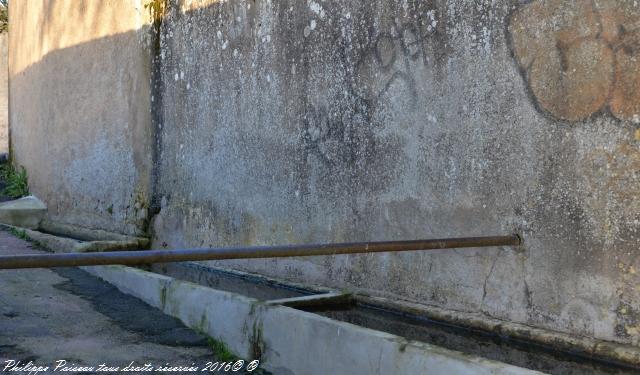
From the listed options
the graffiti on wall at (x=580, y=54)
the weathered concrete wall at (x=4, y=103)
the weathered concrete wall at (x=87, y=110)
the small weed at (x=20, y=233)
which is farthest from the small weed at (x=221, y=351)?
the weathered concrete wall at (x=4, y=103)

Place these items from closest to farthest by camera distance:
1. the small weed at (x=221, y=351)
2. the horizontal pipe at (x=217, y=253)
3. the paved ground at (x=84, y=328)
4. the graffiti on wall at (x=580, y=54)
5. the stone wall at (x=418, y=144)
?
the horizontal pipe at (x=217, y=253), the graffiti on wall at (x=580, y=54), the stone wall at (x=418, y=144), the paved ground at (x=84, y=328), the small weed at (x=221, y=351)

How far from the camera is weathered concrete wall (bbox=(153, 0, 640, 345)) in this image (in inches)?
119

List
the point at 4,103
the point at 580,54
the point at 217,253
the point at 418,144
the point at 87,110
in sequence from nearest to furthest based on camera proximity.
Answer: the point at 217,253, the point at 580,54, the point at 418,144, the point at 87,110, the point at 4,103

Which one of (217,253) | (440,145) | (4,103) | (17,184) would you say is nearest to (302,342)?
(217,253)

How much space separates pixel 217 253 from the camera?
8.90 feet

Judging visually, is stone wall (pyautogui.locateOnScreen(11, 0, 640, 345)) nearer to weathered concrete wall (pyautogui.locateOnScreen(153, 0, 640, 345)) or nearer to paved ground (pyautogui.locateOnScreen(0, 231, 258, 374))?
weathered concrete wall (pyautogui.locateOnScreen(153, 0, 640, 345))

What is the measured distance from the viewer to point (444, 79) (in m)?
3.82

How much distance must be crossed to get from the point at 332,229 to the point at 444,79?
127 cm

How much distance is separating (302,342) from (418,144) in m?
1.29

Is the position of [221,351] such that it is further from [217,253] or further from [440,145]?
[440,145]

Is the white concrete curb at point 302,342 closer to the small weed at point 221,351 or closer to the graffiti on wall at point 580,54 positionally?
the small weed at point 221,351

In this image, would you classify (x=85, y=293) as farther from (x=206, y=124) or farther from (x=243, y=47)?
(x=243, y=47)

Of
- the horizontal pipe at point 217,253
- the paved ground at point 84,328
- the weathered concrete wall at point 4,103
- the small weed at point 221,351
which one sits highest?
the weathered concrete wall at point 4,103

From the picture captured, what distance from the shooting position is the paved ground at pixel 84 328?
3.51 meters
